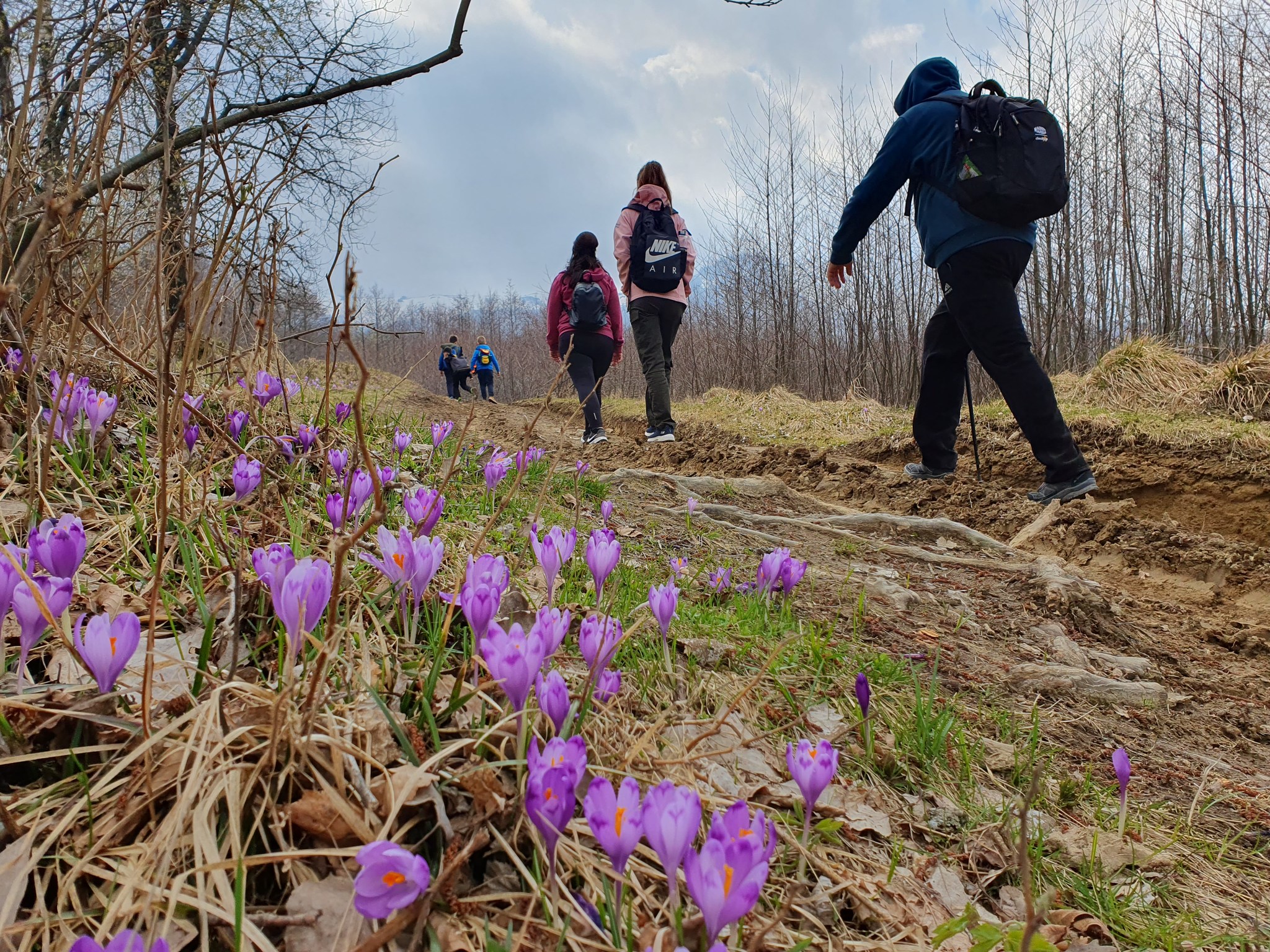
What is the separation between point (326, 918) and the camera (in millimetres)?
794

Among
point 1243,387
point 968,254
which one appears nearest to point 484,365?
point 1243,387

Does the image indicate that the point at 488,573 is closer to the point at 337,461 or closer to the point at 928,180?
the point at 337,461

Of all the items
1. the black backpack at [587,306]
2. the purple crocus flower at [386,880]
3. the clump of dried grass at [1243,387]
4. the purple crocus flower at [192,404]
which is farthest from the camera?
the black backpack at [587,306]

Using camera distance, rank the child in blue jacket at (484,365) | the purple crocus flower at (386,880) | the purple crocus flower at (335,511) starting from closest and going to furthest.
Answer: the purple crocus flower at (386,880) → the purple crocus flower at (335,511) → the child in blue jacket at (484,365)

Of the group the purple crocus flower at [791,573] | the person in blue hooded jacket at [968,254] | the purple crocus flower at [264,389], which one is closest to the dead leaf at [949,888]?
the purple crocus flower at [791,573]

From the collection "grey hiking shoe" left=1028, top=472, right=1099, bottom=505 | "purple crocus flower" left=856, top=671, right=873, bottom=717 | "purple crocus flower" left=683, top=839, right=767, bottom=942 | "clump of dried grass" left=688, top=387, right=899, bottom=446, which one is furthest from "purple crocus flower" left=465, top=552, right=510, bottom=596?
"clump of dried grass" left=688, top=387, right=899, bottom=446

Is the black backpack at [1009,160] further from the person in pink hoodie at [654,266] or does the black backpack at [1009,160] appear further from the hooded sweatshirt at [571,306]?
the hooded sweatshirt at [571,306]

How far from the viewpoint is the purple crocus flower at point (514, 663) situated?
964 millimetres

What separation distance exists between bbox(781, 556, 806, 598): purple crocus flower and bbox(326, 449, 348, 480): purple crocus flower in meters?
1.35

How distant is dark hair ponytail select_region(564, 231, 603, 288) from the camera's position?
21.4ft

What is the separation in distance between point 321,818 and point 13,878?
309 mm

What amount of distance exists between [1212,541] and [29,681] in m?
4.59

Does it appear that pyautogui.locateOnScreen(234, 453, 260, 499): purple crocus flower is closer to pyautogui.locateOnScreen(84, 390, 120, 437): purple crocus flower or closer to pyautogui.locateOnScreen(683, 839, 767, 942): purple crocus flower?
pyautogui.locateOnScreen(84, 390, 120, 437): purple crocus flower

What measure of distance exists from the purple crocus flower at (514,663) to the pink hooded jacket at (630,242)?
5.64m
